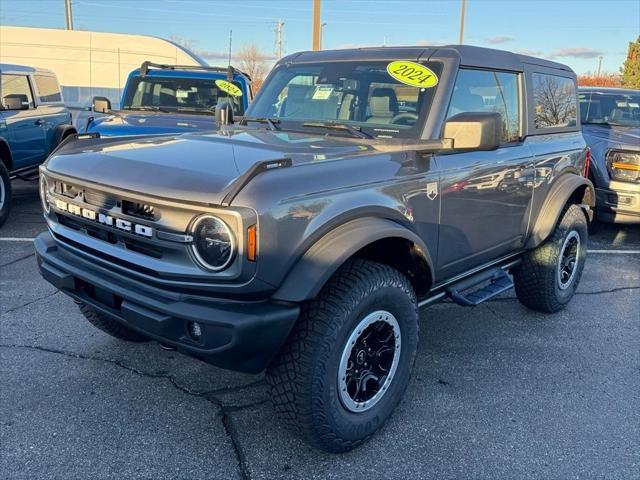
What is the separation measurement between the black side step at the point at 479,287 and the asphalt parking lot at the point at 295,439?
0.47m

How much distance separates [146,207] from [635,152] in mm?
6370

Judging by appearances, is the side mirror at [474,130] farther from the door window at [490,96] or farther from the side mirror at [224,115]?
the side mirror at [224,115]

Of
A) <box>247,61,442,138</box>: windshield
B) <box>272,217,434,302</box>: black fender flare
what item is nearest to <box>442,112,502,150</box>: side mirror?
<box>247,61,442,138</box>: windshield

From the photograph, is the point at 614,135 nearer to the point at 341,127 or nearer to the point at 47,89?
the point at 341,127

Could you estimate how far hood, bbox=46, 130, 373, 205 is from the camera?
2404mm

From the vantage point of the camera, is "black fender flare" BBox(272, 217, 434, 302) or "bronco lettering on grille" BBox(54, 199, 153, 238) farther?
"bronco lettering on grille" BBox(54, 199, 153, 238)

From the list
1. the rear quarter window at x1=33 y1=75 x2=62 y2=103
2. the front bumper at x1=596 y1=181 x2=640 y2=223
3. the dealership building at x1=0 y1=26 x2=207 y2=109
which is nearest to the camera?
the front bumper at x1=596 y1=181 x2=640 y2=223

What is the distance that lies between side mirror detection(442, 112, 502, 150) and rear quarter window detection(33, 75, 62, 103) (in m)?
7.77

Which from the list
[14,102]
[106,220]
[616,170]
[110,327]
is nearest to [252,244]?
[106,220]

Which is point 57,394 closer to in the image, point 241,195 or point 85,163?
point 85,163

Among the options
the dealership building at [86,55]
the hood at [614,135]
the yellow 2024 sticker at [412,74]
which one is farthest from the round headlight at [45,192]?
the dealership building at [86,55]

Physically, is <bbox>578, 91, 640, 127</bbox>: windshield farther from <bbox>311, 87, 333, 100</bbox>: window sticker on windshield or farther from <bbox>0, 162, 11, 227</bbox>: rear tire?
<bbox>0, 162, 11, 227</bbox>: rear tire

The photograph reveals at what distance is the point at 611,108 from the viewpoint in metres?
8.18

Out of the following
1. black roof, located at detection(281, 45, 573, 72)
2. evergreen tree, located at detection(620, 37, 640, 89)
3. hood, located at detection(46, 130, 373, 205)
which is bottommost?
hood, located at detection(46, 130, 373, 205)
